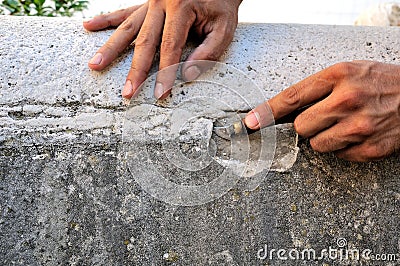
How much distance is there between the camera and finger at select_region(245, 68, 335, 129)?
1.12 m

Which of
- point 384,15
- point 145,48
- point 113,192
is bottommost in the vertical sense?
point 384,15

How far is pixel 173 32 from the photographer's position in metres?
1.19

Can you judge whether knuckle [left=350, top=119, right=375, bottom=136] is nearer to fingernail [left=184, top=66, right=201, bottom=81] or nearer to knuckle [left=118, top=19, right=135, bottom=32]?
fingernail [left=184, top=66, right=201, bottom=81]

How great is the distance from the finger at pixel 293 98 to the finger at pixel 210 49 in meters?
0.17

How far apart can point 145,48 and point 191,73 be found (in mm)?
127

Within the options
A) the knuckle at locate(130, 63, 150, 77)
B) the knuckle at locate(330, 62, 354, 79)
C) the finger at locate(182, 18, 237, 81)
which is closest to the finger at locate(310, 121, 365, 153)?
the knuckle at locate(330, 62, 354, 79)

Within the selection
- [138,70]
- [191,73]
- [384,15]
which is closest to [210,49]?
[191,73]

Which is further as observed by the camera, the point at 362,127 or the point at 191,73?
the point at 191,73

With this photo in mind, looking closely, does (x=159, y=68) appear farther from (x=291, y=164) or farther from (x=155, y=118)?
(x=291, y=164)

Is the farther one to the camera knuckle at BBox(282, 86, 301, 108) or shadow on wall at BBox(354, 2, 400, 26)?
shadow on wall at BBox(354, 2, 400, 26)

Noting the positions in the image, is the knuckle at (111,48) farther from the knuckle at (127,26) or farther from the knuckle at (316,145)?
the knuckle at (316,145)

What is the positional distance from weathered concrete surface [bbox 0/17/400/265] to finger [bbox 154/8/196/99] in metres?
0.04

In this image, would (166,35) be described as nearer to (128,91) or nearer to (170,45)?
(170,45)

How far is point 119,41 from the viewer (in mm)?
1213
